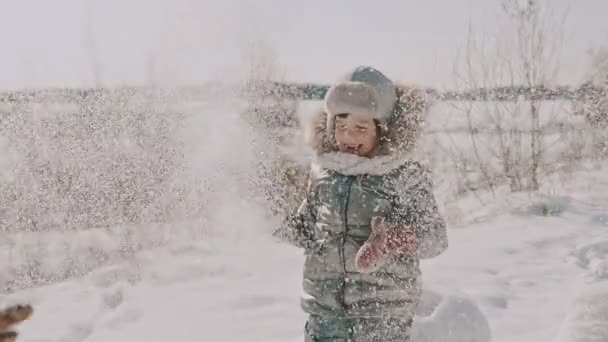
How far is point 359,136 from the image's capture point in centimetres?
209

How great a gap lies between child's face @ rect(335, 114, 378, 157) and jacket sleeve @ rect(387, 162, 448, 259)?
0.45 ft

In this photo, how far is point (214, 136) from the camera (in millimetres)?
6238

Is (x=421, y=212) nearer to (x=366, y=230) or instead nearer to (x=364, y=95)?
(x=366, y=230)

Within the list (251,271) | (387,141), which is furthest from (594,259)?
(387,141)

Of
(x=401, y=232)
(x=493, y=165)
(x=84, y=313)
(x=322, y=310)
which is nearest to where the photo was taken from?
(x=401, y=232)

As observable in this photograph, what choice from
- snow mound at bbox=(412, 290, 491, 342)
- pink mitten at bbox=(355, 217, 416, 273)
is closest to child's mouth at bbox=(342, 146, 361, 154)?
pink mitten at bbox=(355, 217, 416, 273)

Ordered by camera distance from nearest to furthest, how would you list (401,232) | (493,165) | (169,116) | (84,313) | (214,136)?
(401,232) < (84,313) < (214,136) < (169,116) < (493,165)

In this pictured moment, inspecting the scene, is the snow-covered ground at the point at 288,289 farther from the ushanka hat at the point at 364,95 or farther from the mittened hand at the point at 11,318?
the mittened hand at the point at 11,318

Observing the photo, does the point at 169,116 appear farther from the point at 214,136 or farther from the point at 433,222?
the point at 433,222

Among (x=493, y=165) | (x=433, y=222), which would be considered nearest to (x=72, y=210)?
(x=493, y=165)

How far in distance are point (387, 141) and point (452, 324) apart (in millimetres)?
1175

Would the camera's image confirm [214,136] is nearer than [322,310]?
No

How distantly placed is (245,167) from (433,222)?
184 inches

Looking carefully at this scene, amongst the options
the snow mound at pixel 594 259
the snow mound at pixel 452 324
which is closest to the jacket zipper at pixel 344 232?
the snow mound at pixel 452 324
